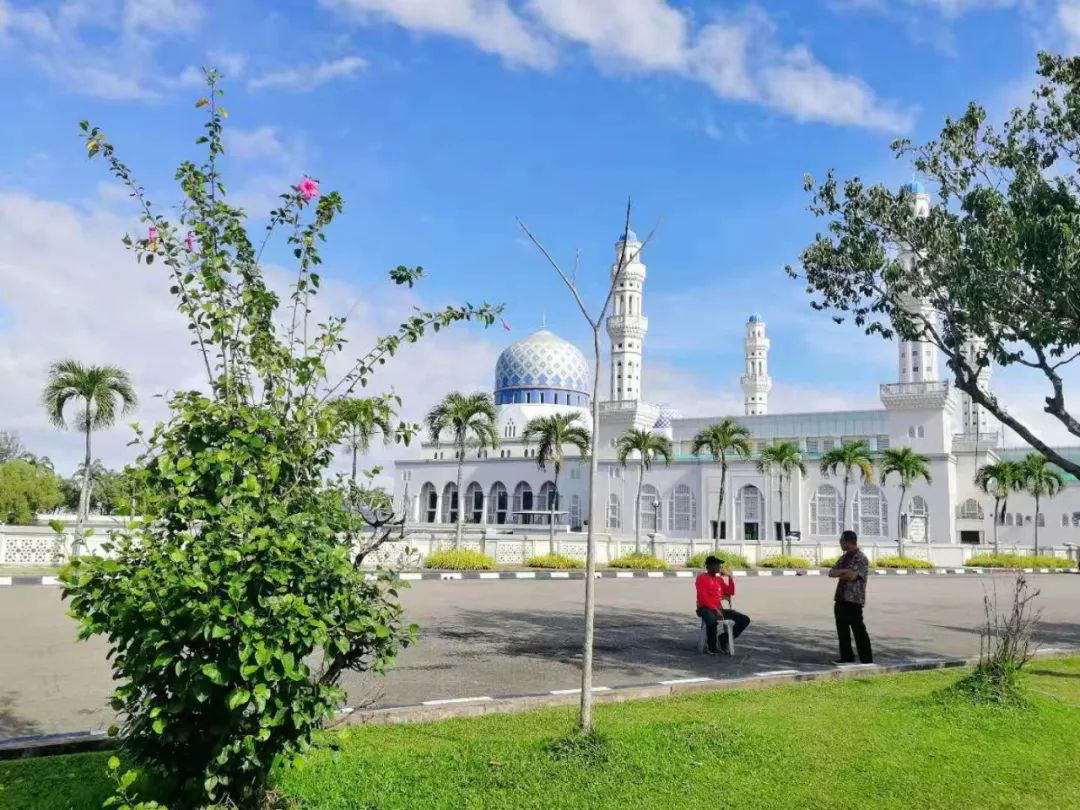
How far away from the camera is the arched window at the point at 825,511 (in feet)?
168

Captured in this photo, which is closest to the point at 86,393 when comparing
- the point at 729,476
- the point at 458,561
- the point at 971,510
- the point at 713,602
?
the point at 458,561

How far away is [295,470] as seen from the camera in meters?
3.85

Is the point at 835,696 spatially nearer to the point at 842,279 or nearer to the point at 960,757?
the point at 960,757

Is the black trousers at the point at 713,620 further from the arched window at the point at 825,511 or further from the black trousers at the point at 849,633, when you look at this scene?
the arched window at the point at 825,511

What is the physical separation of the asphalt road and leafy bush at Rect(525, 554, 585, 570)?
7.74 m

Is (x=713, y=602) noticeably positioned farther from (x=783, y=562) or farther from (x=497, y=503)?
(x=497, y=503)

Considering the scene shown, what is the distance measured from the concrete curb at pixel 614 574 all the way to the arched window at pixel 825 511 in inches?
589

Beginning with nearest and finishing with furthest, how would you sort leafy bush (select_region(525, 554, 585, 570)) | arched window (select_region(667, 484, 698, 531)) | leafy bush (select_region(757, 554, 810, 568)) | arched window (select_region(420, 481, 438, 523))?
leafy bush (select_region(525, 554, 585, 570)), leafy bush (select_region(757, 554, 810, 568)), arched window (select_region(667, 484, 698, 531)), arched window (select_region(420, 481, 438, 523))

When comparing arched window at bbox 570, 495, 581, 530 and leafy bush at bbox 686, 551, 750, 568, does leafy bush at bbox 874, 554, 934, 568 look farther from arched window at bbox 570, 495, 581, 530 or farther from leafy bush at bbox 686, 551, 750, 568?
arched window at bbox 570, 495, 581, 530

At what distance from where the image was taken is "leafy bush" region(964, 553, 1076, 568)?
37028mm

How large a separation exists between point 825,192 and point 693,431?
54290 millimetres

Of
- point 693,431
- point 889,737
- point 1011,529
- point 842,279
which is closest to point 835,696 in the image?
point 889,737

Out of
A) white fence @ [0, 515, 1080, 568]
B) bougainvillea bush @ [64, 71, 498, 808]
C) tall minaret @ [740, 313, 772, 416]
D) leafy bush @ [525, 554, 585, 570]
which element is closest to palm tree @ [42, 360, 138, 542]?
white fence @ [0, 515, 1080, 568]

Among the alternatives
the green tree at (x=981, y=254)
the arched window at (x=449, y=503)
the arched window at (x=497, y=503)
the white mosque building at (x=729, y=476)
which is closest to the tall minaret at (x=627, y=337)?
the white mosque building at (x=729, y=476)
